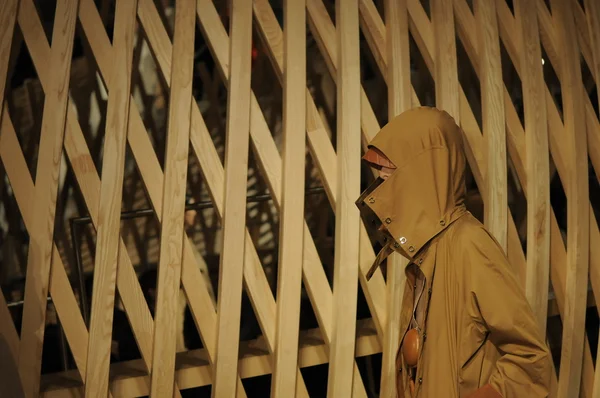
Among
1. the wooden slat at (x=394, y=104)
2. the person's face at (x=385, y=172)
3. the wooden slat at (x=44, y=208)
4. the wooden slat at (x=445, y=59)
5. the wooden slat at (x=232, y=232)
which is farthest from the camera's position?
the wooden slat at (x=445, y=59)

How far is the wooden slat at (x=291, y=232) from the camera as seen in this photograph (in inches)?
84.1

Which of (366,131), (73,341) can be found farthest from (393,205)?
(73,341)

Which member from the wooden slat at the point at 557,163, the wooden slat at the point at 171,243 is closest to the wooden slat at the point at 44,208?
the wooden slat at the point at 171,243

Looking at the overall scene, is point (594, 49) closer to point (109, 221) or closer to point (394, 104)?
point (394, 104)

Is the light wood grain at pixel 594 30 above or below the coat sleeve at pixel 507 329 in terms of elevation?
above

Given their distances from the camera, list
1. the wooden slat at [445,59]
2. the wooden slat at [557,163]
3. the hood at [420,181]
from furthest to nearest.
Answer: the wooden slat at [557,163], the wooden slat at [445,59], the hood at [420,181]

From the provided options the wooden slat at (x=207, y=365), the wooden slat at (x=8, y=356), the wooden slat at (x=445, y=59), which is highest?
the wooden slat at (x=445, y=59)

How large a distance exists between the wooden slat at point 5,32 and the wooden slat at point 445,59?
1318mm

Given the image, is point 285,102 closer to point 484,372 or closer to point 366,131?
point 366,131

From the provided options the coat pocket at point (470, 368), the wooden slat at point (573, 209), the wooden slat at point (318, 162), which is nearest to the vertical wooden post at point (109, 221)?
the wooden slat at point (318, 162)

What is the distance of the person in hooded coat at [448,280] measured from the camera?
1.55m

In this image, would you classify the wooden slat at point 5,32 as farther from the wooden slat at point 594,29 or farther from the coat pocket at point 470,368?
the wooden slat at point 594,29

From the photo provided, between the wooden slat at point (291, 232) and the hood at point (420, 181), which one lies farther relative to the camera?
the wooden slat at point (291, 232)

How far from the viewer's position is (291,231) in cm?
215
